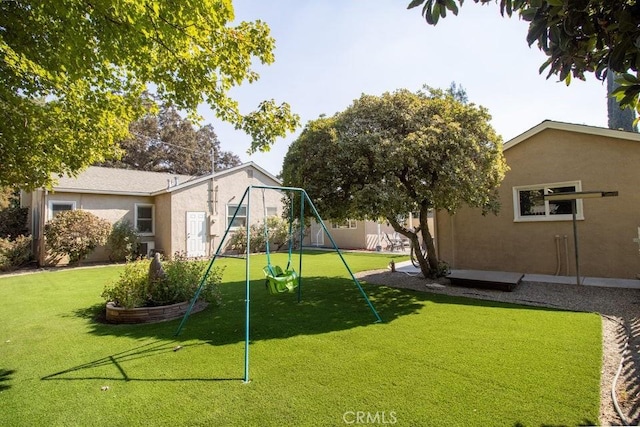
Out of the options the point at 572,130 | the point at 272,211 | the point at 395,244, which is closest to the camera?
the point at 572,130

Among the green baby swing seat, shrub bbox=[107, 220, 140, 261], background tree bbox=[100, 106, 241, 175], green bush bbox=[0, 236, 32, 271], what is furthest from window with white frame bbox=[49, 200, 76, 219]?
background tree bbox=[100, 106, 241, 175]

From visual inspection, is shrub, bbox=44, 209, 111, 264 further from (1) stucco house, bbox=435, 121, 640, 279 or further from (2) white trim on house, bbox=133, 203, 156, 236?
(1) stucco house, bbox=435, 121, 640, 279

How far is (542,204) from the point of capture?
32.1ft

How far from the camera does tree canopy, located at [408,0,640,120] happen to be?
1750 mm

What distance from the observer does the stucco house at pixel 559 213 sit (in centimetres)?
845

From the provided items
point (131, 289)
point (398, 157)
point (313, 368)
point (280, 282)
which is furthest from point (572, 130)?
point (131, 289)

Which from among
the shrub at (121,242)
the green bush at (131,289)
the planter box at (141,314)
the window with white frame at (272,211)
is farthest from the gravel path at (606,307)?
the shrub at (121,242)

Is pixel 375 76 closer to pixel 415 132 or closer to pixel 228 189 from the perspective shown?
pixel 415 132

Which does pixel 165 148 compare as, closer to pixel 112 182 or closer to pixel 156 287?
pixel 112 182

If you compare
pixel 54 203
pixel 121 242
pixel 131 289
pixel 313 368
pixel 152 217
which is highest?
pixel 54 203

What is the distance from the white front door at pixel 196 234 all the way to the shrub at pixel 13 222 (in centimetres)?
821

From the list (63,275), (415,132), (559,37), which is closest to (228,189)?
(63,275)

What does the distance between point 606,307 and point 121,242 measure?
17.6 meters

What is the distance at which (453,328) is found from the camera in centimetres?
533
